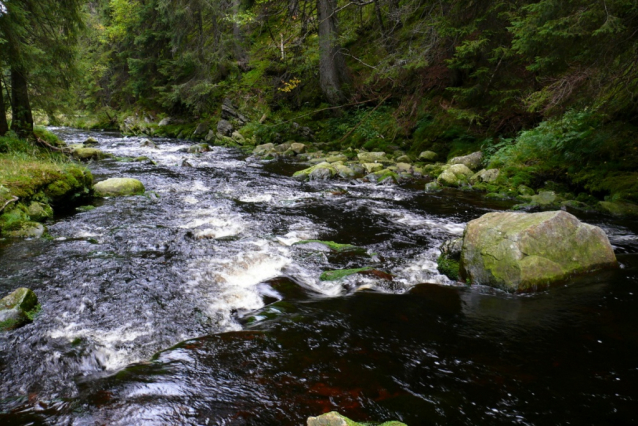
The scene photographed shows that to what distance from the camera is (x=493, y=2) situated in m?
10.6

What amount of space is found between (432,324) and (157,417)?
2523 mm

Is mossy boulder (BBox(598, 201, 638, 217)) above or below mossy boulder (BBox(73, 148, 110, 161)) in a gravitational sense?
below

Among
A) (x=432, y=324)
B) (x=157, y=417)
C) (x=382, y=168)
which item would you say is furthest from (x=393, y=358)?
(x=382, y=168)

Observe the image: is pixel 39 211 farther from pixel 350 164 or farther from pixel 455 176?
pixel 455 176

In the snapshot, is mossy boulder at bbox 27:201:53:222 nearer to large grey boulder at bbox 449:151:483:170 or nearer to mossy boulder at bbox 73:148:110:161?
mossy boulder at bbox 73:148:110:161

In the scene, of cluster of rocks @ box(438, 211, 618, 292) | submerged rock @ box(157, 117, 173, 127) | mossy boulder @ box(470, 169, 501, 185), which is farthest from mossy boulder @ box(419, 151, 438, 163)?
submerged rock @ box(157, 117, 173, 127)

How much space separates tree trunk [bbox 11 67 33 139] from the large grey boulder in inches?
533

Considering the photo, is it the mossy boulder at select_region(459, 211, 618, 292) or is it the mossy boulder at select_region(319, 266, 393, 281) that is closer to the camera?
the mossy boulder at select_region(459, 211, 618, 292)

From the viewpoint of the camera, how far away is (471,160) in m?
11.5

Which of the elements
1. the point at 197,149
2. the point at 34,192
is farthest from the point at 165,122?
the point at 34,192

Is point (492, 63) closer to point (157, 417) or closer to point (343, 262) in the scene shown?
point (343, 262)

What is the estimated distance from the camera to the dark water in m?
2.59

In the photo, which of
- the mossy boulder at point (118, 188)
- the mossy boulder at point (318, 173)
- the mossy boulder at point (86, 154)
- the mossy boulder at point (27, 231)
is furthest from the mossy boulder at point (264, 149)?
the mossy boulder at point (27, 231)

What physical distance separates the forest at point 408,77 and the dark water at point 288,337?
278cm
